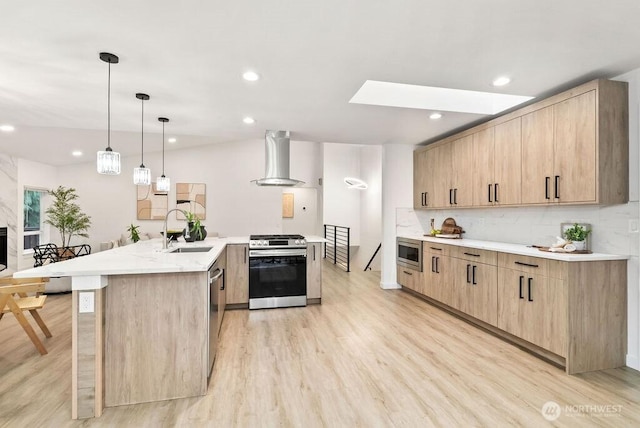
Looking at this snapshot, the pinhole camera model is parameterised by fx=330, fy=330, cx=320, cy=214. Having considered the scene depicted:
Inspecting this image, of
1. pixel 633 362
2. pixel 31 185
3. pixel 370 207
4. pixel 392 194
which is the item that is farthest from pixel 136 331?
pixel 370 207

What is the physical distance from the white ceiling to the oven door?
178 centimetres

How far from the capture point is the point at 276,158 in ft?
14.9

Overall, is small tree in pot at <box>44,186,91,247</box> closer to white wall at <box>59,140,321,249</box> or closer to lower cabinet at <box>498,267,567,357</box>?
white wall at <box>59,140,321,249</box>

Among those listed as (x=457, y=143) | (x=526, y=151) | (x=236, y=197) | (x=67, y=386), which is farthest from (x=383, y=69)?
(x=236, y=197)

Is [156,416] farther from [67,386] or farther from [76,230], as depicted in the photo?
[76,230]

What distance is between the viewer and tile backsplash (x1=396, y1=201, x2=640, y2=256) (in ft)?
8.75

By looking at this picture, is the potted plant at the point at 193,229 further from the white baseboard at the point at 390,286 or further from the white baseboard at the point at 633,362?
the white baseboard at the point at 633,362

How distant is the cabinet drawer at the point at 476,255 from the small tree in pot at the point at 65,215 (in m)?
7.23

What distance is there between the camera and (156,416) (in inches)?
79.5

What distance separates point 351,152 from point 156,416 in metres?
8.31

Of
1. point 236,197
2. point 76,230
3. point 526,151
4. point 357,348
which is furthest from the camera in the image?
point 236,197

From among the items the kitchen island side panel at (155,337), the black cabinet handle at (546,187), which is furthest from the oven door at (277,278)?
the black cabinet handle at (546,187)

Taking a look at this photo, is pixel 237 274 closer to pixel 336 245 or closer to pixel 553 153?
pixel 553 153

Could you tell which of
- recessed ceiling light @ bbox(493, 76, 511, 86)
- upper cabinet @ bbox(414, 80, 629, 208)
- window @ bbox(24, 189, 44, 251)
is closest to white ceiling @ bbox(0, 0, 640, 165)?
recessed ceiling light @ bbox(493, 76, 511, 86)
